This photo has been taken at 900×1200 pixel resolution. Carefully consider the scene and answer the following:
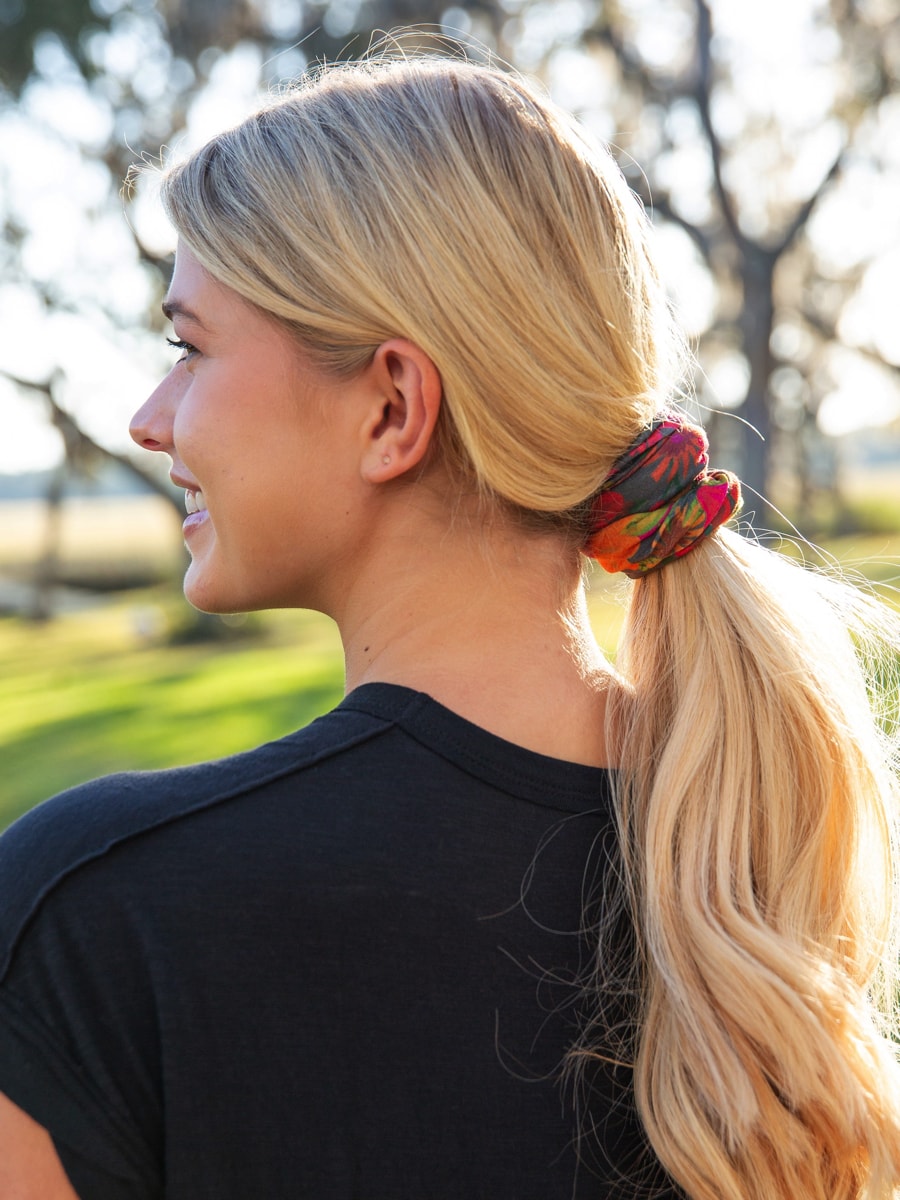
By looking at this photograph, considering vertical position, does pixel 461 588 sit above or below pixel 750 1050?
above

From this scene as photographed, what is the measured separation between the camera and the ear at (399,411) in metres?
1.33

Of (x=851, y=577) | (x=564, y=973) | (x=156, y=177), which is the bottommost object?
(x=564, y=973)

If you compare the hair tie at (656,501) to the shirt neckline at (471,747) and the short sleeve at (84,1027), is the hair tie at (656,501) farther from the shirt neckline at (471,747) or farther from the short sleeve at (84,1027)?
the short sleeve at (84,1027)

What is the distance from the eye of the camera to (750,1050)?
1.22 m

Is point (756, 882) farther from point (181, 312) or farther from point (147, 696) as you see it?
point (147, 696)

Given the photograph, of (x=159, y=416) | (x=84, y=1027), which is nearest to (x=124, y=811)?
(x=84, y=1027)

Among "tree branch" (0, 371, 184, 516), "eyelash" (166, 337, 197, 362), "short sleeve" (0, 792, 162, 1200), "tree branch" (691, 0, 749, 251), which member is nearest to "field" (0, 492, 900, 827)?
"eyelash" (166, 337, 197, 362)

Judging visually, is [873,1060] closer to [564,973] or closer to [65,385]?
[564,973]

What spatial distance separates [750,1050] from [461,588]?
0.56m

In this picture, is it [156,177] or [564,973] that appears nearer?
[564,973]

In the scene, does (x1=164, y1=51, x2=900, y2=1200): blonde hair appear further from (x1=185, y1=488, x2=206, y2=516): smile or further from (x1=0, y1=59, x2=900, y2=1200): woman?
(x1=185, y1=488, x2=206, y2=516): smile

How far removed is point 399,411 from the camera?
1.38 meters

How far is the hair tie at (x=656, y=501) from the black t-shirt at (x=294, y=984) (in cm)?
40

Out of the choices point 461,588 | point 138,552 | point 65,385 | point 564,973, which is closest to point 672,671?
point 461,588
